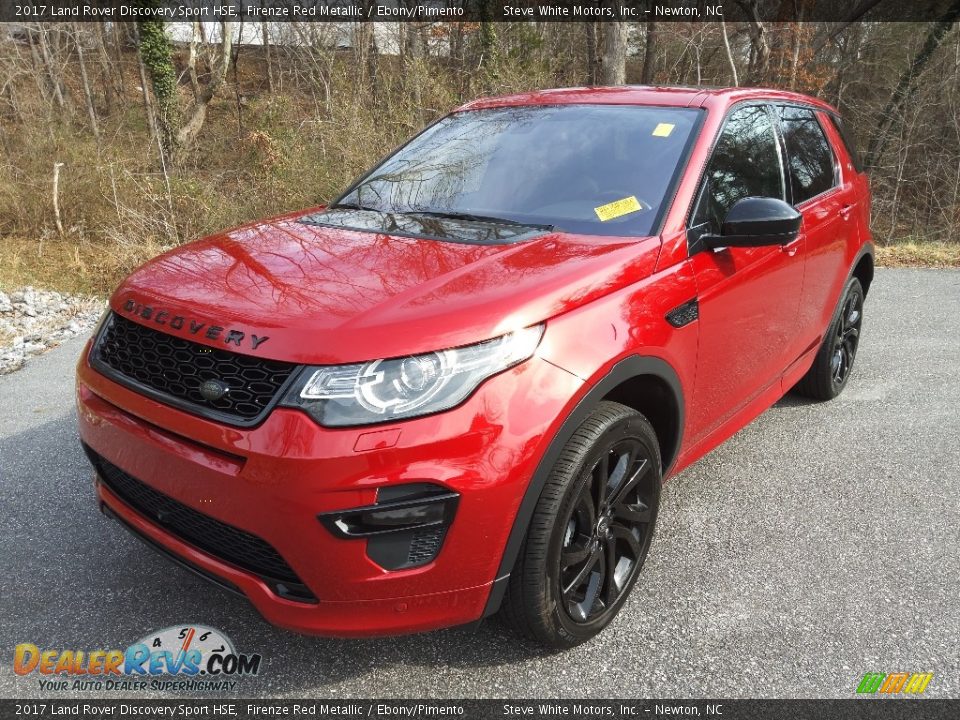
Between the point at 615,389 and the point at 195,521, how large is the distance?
1345 millimetres

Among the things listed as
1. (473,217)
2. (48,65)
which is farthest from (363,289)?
(48,65)

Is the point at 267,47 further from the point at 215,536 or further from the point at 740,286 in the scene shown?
the point at 215,536

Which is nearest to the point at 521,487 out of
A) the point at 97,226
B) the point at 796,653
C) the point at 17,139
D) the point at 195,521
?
the point at 195,521

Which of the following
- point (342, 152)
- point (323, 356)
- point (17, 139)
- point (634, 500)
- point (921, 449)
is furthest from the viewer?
point (17, 139)

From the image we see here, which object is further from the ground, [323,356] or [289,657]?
[323,356]

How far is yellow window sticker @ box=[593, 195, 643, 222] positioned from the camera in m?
2.65

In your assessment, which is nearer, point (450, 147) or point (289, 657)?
point (289, 657)

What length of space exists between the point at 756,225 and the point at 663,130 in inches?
25.1

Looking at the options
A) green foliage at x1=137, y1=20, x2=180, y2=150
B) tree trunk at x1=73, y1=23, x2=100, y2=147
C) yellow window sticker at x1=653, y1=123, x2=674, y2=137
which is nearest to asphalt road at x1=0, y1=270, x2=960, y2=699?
yellow window sticker at x1=653, y1=123, x2=674, y2=137

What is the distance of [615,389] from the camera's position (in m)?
2.38

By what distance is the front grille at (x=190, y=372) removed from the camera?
1885 millimetres

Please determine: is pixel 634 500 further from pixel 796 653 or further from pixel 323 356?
pixel 323 356

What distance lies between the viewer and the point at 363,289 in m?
2.10

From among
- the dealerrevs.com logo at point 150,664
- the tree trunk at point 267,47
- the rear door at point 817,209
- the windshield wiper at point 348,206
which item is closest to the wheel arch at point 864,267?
the rear door at point 817,209
